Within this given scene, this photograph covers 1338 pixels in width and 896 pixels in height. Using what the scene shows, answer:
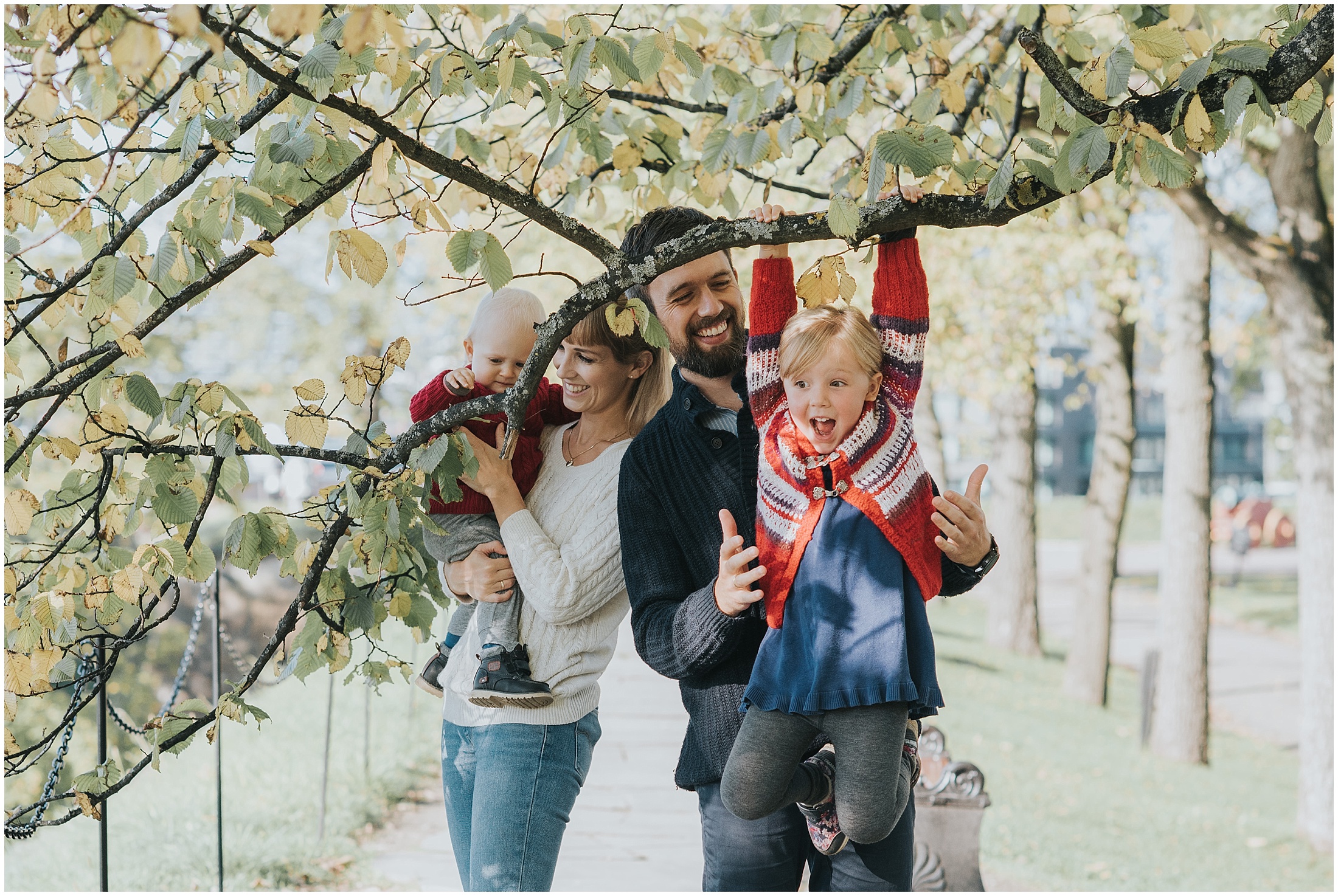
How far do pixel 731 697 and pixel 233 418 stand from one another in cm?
128

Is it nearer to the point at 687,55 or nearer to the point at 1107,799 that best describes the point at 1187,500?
the point at 1107,799

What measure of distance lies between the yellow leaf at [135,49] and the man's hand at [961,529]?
1571 millimetres

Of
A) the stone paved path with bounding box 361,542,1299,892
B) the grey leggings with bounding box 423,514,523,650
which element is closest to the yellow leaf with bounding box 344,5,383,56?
the grey leggings with bounding box 423,514,523,650

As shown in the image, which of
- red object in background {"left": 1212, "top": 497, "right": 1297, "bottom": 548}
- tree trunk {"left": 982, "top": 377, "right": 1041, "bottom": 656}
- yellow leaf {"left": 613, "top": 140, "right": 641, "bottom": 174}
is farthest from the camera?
red object in background {"left": 1212, "top": 497, "right": 1297, "bottom": 548}

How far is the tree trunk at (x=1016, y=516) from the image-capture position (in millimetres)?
12133

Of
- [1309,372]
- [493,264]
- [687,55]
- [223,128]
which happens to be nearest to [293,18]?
[493,264]

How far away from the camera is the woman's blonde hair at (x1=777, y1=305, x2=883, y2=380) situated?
2.16m

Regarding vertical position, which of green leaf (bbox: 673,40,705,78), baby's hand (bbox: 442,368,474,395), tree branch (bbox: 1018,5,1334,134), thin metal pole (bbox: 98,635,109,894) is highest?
green leaf (bbox: 673,40,705,78)

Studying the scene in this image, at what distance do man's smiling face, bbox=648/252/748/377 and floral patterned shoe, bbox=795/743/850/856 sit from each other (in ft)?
Answer: 2.91

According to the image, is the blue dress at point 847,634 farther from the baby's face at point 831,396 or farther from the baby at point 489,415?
the baby at point 489,415

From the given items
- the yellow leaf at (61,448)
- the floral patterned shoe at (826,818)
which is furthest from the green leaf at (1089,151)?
the yellow leaf at (61,448)

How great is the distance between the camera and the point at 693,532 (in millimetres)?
2385

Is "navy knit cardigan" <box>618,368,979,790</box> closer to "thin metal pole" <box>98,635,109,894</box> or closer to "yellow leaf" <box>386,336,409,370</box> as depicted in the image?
"yellow leaf" <box>386,336,409,370</box>

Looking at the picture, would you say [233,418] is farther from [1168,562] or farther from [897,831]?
[1168,562]
